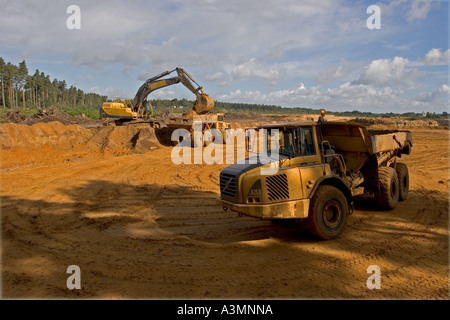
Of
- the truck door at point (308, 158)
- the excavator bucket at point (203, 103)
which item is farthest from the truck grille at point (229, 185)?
the excavator bucket at point (203, 103)

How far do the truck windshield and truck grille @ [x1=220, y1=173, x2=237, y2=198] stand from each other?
45.1 inches

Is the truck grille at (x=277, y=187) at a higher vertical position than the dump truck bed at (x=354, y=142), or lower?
lower

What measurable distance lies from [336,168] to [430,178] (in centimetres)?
726

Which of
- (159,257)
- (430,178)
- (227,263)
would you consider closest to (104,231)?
(159,257)

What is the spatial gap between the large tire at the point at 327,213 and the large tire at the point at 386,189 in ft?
7.27

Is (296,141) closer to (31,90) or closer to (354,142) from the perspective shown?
(354,142)

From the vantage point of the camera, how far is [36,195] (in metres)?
10.5

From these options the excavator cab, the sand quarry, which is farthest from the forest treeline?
the sand quarry

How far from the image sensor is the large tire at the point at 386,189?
27.0 feet

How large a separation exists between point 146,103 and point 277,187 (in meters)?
19.8

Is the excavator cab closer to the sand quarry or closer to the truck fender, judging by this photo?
the sand quarry

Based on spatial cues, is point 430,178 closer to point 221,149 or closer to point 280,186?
point 280,186

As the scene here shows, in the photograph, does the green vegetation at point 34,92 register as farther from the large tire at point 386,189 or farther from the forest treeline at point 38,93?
the large tire at point 386,189

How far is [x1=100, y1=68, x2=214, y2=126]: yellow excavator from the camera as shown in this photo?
2144 centimetres
